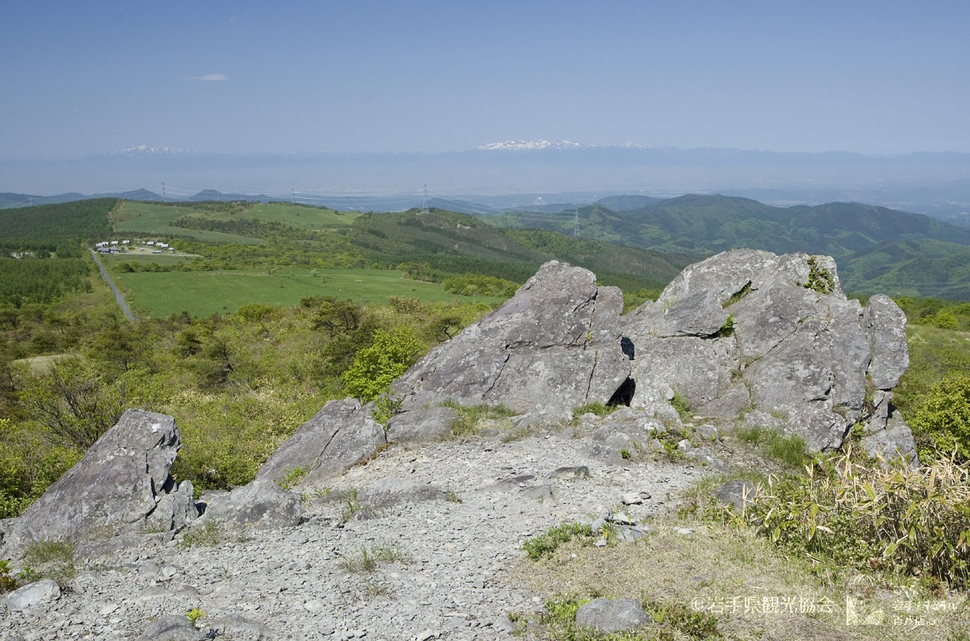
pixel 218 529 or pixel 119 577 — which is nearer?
pixel 119 577

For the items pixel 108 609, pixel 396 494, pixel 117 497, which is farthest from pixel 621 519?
pixel 117 497

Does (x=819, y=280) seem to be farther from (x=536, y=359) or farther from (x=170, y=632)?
(x=170, y=632)

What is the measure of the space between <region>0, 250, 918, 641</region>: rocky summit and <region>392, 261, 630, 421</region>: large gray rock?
0.06 meters

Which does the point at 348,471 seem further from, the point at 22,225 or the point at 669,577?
the point at 22,225

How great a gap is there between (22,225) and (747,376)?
213 metres

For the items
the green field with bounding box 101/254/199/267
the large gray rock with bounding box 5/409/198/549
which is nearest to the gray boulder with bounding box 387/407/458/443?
the large gray rock with bounding box 5/409/198/549

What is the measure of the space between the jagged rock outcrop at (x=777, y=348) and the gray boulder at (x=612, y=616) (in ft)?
33.7

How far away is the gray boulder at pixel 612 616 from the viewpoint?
682 centimetres

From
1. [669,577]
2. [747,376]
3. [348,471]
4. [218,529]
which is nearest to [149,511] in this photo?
[218,529]

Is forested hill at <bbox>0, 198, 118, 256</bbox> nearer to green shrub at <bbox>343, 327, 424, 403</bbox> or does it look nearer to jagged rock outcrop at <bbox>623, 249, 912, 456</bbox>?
green shrub at <bbox>343, 327, 424, 403</bbox>

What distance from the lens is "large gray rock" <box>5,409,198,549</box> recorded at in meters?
10.2

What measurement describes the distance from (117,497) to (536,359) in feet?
34.9

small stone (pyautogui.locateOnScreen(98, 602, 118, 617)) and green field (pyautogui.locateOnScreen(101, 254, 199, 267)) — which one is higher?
small stone (pyautogui.locateOnScreen(98, 602, 118, 617))

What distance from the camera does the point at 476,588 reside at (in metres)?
8.10
